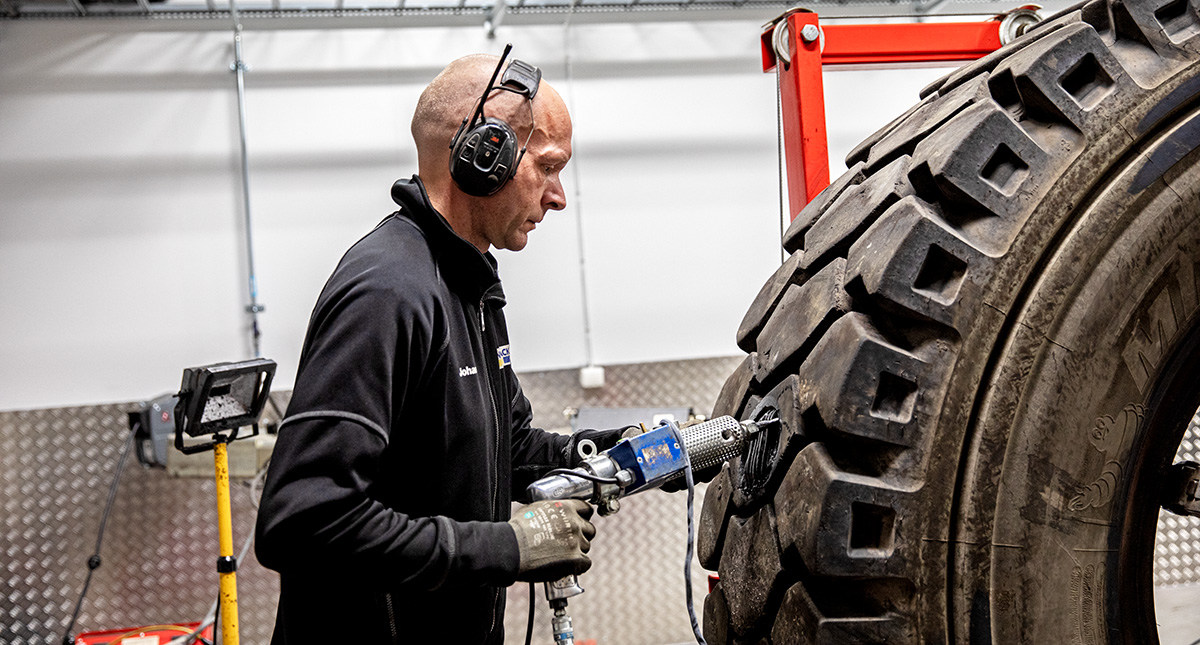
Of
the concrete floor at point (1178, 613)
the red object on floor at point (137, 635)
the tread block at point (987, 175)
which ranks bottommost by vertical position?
the concrete floor at point (1178, 613)

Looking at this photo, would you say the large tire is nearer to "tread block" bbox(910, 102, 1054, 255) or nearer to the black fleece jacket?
"tread block" bbox(910, 102, 1054, 255)

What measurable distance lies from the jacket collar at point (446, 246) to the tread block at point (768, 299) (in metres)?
0.55

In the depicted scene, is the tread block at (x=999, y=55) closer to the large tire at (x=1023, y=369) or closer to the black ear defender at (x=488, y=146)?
the large tire at (x=1023, y=369)

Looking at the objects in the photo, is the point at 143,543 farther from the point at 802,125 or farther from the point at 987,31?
the point at 987,31

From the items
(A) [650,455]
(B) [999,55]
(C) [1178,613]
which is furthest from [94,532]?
(C) [1178,613]

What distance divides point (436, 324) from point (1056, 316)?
94 cm

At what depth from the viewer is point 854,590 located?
97 centimetres

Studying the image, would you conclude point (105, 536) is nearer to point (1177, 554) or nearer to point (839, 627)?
point (839, 627)

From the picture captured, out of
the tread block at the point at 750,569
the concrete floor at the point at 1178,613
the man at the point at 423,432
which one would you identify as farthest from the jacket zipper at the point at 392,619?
the concrete floor at the point at 1178,613

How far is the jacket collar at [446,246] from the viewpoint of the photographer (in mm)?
1612

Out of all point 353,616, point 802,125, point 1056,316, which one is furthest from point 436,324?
point 802,125

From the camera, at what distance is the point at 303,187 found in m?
4.28

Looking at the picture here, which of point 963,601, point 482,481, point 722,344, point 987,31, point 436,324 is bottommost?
point 963,601

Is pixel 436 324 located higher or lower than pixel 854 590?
higher
